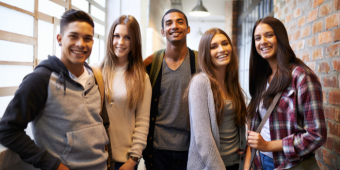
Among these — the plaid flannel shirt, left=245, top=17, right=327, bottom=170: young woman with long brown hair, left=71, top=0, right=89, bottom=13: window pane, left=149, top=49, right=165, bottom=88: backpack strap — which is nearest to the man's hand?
left=149, top=49, right=165, bottom=88: backpack strap

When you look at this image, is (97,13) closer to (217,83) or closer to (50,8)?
(50,8)

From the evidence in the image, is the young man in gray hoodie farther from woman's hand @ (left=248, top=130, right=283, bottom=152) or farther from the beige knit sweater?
woman's hand @ (left=248, top=130, right=283, bottom=152)

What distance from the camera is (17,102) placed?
0.92 meters

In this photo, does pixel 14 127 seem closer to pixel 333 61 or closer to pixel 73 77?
pixel 73 77

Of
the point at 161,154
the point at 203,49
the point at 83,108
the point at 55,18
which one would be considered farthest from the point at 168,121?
the point at 55,18

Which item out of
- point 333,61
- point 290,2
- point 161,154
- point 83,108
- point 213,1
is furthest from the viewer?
point 213,1

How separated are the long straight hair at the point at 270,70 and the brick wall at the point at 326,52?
0.97 feet

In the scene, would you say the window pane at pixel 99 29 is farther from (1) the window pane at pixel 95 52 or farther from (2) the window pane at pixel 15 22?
(2) the window pane at pixel 15 22

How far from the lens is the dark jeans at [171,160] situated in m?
1.63

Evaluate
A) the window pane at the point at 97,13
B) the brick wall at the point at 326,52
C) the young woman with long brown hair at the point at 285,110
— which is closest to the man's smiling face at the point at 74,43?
the young woman with long brown hair at the point at 285,110

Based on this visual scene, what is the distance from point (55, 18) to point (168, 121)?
110 cm

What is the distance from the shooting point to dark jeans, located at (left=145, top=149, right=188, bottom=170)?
1634 millimetres

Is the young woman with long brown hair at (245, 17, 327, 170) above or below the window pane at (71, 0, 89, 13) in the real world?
below

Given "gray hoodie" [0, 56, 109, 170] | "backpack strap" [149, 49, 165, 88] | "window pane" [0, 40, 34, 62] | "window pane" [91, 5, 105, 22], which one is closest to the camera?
"gray hoodie" [0, 56, 109, 170]
